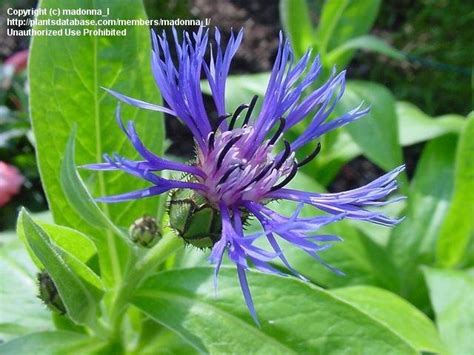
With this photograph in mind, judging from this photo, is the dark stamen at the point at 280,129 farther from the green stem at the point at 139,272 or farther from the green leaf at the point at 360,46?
the green leaf at the point at 360,46

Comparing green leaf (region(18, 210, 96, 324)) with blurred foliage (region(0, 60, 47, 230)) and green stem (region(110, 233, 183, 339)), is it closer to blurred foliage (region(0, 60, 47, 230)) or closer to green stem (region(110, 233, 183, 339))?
green stem (region(110, 233, 183, 339))

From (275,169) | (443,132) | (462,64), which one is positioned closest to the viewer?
(275,169)

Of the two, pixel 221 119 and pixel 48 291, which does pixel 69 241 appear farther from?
pixel 221 119

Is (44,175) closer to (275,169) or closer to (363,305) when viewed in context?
(275,169)

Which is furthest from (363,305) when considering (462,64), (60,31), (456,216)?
(462,64)

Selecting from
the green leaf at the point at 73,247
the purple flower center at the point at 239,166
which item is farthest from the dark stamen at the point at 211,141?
the green leaf at the point at 73,247

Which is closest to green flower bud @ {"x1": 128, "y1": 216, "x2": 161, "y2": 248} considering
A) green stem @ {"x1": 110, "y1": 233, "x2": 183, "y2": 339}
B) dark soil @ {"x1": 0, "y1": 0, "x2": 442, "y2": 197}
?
green stem @ {"x1": 110, "y1": 233, "x2": 183, "y2": 339}
